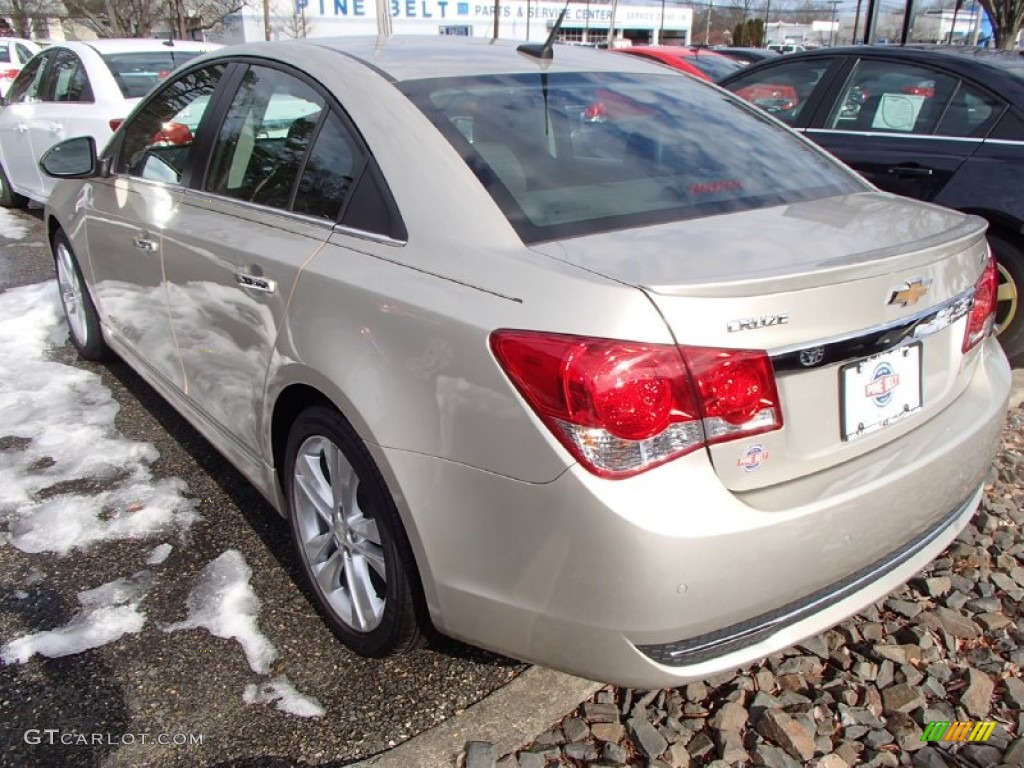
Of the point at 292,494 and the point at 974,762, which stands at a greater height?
the point at 292,494

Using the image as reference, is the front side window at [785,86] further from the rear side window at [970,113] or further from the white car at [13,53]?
the white car at [13,53]

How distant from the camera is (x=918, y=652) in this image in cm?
231

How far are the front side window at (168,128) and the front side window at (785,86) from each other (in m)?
3.18

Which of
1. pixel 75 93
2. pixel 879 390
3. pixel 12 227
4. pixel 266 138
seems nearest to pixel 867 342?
pixel 879 390

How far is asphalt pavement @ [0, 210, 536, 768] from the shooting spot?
79.7 inches

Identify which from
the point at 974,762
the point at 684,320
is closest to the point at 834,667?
the point at 974,762

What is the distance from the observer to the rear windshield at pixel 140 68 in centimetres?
680

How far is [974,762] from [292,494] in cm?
187

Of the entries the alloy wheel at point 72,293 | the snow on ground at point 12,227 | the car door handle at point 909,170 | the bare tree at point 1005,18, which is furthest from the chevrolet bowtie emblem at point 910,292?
the bare tree at point 1005,18

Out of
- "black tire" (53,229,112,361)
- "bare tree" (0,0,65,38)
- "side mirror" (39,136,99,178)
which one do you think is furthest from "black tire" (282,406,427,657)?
"bare tree" (0,0,65,38)

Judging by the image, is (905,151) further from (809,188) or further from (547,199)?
(547,199)

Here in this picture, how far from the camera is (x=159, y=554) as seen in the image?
2.78m

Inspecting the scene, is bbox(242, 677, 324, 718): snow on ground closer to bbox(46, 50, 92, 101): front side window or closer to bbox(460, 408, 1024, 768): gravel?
bbox(460, 408, 1024, 768): gravel

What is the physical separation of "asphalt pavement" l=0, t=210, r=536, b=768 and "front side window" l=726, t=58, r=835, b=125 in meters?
3.83
